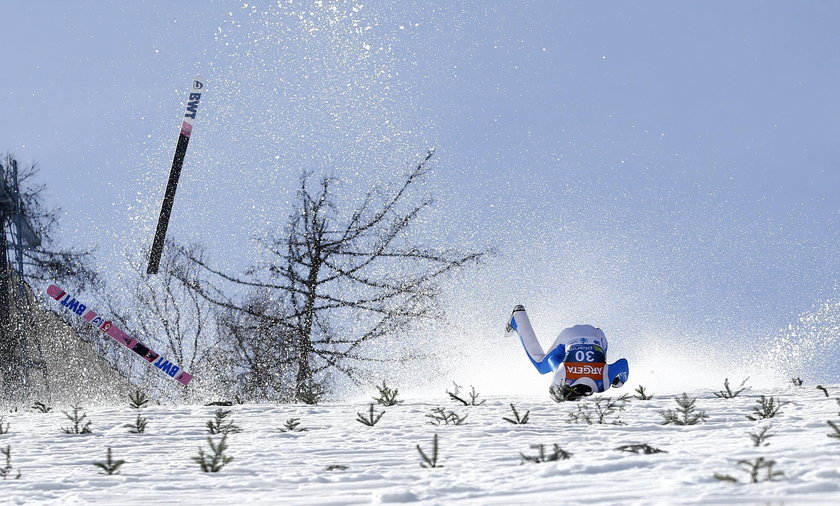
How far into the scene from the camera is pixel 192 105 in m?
14.9

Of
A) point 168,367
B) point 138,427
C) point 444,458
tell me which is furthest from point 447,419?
point 168,367

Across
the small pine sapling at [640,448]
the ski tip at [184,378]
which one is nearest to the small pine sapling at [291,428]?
the small pine sapling at [640,448]

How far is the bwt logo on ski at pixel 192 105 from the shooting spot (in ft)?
48.2

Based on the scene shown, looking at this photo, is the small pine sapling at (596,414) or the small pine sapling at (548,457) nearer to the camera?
the small pine sapling at (548,457)

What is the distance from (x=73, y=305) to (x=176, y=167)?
38.4ft

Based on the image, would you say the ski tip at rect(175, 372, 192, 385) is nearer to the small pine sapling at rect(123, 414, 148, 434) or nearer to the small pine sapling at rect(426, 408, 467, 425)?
the small pine sapling at rect(123, 414, 148, 434)

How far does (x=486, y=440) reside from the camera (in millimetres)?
5031

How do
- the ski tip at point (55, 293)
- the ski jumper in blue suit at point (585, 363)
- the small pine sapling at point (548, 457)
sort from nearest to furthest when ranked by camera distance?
the small pine sapling at point (548, 457) < the ski jumper in blue suit at point (585, 363) < the ski tip at point (55, 293)

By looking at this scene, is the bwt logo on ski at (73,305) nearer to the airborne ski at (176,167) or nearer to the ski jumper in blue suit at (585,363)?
the airborne ski at (176,167)

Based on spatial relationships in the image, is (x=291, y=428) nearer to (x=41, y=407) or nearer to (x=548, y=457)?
(x=548, y=457)

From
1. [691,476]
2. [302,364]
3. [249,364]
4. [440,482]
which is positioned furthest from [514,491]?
[249,364]

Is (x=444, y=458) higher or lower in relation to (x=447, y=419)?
lower

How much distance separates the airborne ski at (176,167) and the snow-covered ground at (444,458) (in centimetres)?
782

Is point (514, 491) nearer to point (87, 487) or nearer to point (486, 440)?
point (486, 440)
